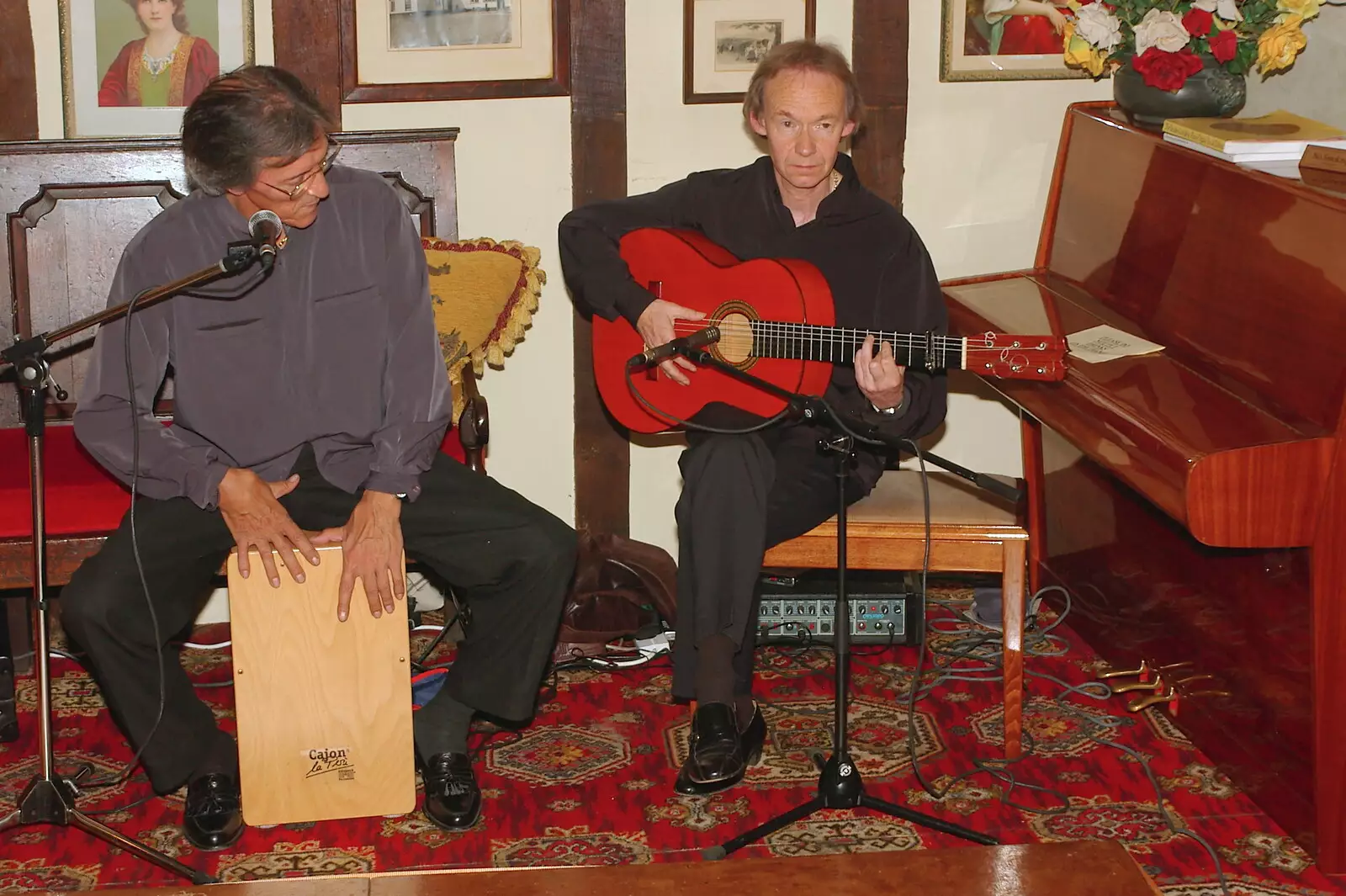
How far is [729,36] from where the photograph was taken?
359 centimetres

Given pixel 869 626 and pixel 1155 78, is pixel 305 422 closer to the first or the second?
pixel 869 626

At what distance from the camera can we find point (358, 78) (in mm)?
3510

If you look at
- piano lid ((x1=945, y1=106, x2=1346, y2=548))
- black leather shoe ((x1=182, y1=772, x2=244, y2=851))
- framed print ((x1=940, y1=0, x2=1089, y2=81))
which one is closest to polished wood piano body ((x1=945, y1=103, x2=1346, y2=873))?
piano lid ((x1=945, y1=106, x2=1346, y2=548))

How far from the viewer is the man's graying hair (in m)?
2.58

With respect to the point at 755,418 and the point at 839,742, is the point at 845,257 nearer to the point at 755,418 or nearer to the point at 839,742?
the point at 755,418

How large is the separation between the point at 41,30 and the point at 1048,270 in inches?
97.0

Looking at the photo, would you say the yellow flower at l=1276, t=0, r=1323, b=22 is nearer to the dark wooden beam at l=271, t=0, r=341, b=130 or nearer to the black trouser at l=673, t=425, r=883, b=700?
the black trouser at l=673, t=425, r=883, b=700

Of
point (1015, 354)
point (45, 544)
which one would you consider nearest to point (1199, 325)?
point (1015, 354)

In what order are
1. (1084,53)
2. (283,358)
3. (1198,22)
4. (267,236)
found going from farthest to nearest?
(1084,53)
(1198,22)
(283,358)
(267,236)

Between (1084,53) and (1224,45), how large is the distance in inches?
13.1

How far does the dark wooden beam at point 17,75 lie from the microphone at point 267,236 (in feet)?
4.67

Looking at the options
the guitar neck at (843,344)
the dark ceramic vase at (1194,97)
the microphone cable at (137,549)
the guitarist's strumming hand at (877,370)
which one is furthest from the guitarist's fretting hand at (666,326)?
the dark ceramic vase at (1194,97)

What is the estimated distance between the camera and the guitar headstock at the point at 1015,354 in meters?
2.66

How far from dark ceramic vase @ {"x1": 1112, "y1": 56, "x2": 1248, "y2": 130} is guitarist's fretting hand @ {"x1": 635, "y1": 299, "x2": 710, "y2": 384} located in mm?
1140
